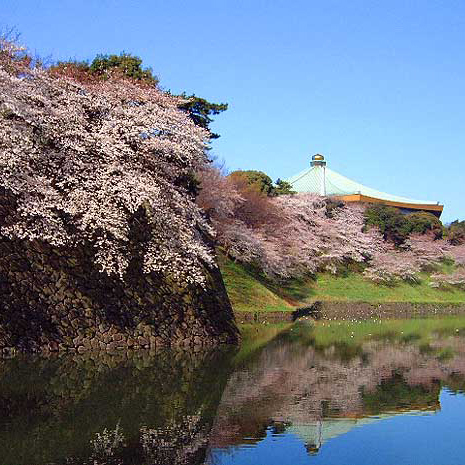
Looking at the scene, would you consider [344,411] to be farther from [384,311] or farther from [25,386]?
[384,311]

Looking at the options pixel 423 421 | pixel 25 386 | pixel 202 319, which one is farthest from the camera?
pixel 202 319

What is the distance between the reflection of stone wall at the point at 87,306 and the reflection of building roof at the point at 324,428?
27.8 ft

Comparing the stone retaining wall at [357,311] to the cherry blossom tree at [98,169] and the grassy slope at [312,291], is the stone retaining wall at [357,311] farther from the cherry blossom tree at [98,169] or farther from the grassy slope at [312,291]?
the cherry blossom tree at [98,169]

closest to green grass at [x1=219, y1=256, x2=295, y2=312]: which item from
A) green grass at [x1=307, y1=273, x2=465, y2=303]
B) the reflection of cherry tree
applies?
green grass at [x1=307, y1=273, x2=465, y2=303]

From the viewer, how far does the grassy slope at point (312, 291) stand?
1248 inches

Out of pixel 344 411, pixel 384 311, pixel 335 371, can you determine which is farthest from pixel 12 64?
pixel 384 311

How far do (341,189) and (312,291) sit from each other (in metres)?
25.6

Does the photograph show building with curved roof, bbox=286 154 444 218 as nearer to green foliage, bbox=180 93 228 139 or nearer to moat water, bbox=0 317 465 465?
green foliage, bbox=180 93 228 139

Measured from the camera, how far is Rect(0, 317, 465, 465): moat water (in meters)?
7.68

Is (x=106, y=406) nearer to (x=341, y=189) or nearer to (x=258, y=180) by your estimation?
(x=258, y=180)

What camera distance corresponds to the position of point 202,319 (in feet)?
64.5

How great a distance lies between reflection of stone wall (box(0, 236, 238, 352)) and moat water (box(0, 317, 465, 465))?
774 mm

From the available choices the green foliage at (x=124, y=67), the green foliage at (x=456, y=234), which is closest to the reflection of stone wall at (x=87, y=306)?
the green foliage at (x=124, y=67)

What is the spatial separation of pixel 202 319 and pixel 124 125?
5893 mm
